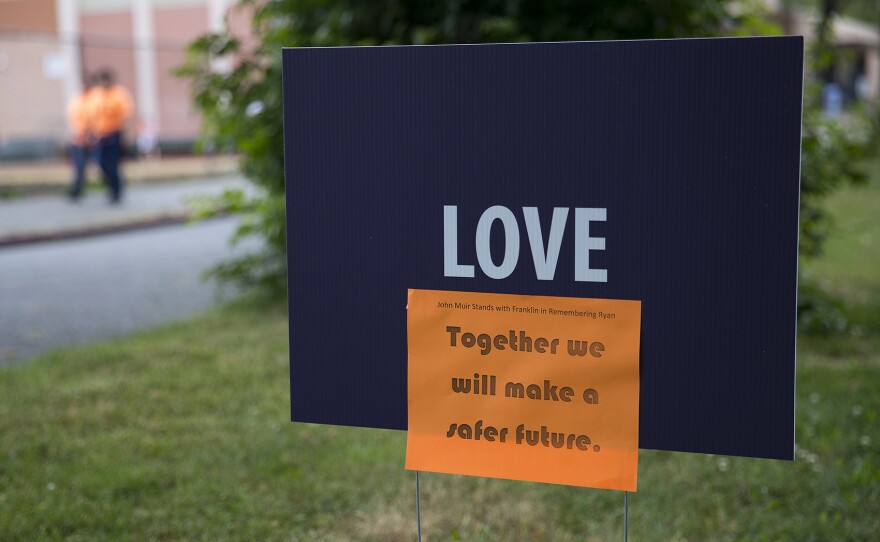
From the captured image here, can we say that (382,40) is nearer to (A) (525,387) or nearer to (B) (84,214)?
(A) (525,387)

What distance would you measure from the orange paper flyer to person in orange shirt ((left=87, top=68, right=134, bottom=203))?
43.9 feet

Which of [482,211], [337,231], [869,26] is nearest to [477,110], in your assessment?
[482,211]

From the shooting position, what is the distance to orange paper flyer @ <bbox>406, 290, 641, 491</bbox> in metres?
1.92

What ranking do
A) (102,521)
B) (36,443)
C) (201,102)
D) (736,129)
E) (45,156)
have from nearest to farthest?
(736,129)
(102,521)
(36,443)
(201,102)
(45,156)

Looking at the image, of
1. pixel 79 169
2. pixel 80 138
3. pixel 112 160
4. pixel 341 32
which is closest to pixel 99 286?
pixel 341 32

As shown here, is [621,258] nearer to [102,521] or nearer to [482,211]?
[482,211]

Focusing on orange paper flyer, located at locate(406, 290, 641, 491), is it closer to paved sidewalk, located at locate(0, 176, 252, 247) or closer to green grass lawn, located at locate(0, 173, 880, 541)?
green grass lawn, located at locate(0, 173, 880, 541)

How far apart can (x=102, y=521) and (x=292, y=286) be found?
146 centimetres

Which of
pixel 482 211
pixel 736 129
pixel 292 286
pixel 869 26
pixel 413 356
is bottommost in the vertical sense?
pixel 413 356

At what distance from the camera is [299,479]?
11.6 feet

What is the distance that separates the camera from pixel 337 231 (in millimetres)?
2068

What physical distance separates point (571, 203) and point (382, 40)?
11.0 ft

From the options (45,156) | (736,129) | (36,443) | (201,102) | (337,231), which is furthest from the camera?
(45,156)

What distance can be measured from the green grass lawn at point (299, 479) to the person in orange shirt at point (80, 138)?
10797mm
